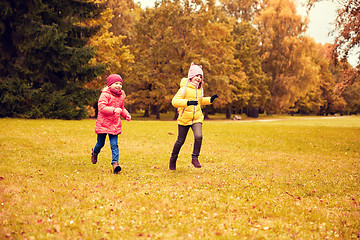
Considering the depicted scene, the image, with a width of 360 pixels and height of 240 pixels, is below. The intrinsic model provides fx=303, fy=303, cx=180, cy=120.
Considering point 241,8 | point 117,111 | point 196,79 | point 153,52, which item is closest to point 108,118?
point 117,111

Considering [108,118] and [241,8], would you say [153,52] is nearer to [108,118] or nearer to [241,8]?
[241,8]

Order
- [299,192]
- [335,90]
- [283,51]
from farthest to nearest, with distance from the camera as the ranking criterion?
[283,51]
[335,90]
[299,192]

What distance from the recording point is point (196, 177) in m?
7.53

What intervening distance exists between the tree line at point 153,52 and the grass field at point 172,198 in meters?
13.1

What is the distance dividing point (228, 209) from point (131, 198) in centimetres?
177

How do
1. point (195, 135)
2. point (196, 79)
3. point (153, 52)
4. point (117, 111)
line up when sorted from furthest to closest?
point (153, 52)
point (196, 79)
point (195, 135)
point (117, 111)

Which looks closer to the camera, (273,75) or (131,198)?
(131,198)

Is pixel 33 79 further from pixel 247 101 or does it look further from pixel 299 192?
pixel 247 101

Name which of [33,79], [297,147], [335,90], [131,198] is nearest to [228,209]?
[131,198]

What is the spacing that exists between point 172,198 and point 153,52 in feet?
112

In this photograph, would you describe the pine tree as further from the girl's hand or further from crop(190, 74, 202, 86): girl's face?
crop(190, 74, 202, 86): girl's face

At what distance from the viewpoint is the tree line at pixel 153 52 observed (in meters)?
22.1

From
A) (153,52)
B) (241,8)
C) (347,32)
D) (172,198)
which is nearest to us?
(172,198)

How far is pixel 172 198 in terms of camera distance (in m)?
5.68
